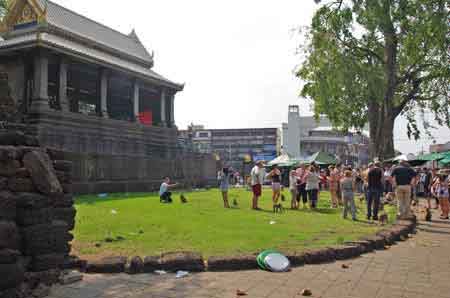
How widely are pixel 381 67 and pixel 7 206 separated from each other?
884 inches

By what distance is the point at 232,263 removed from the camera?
6.14 meters

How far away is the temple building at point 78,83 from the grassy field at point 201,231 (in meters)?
11.6

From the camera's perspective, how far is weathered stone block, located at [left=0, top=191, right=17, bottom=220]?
15.0 feet

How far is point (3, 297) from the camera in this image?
170 inches

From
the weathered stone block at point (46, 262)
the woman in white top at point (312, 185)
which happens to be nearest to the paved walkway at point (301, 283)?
the weathered stone block at point (46, 262)

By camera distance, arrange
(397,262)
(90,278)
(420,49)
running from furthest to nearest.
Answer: (420,49)
(397,262)
(90,278)

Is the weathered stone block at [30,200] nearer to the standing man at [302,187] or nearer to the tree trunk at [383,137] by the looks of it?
the standing man at [302,187]

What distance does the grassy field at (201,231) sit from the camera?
24.5ft

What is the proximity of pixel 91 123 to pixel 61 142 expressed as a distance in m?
6.72

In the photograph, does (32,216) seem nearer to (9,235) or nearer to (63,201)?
(9,235)

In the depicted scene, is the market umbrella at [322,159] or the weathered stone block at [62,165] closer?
the weathered stone block at [62,165]

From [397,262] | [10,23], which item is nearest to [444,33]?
[397,262]

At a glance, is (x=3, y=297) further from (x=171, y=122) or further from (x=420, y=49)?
(x=171, y=122)

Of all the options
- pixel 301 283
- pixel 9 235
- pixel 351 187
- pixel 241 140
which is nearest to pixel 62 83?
pixel 351 187
